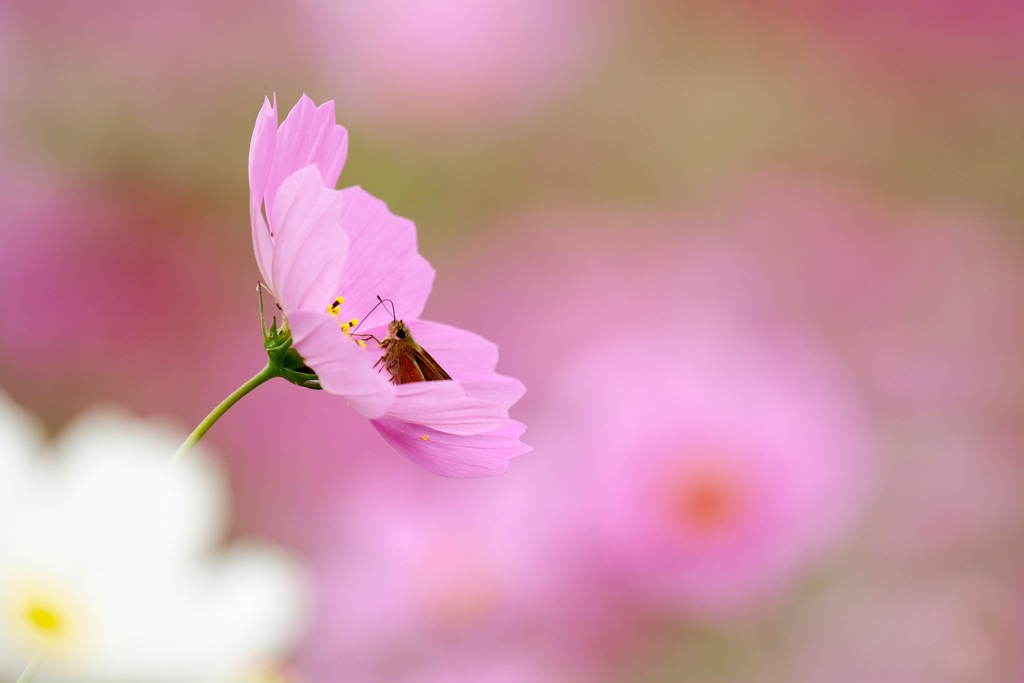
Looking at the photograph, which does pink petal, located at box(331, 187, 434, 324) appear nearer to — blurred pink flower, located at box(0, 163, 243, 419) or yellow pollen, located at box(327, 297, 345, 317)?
yellow pollen, located at box(327, 297, 345, 317)

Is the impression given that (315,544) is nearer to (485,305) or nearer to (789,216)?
(485,305)

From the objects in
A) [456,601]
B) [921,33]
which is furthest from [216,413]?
[921,33]

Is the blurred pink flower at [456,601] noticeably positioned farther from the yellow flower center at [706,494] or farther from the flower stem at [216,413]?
the flower stem at [216,413]

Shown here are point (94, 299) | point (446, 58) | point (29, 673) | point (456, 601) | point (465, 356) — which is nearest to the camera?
point (29, 673)

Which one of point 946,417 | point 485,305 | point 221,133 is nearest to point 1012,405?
point 946,417

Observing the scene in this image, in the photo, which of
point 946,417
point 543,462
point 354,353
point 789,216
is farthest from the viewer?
point 789,216

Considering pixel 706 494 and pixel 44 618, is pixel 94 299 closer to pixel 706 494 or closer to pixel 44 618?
pixel 706 494
